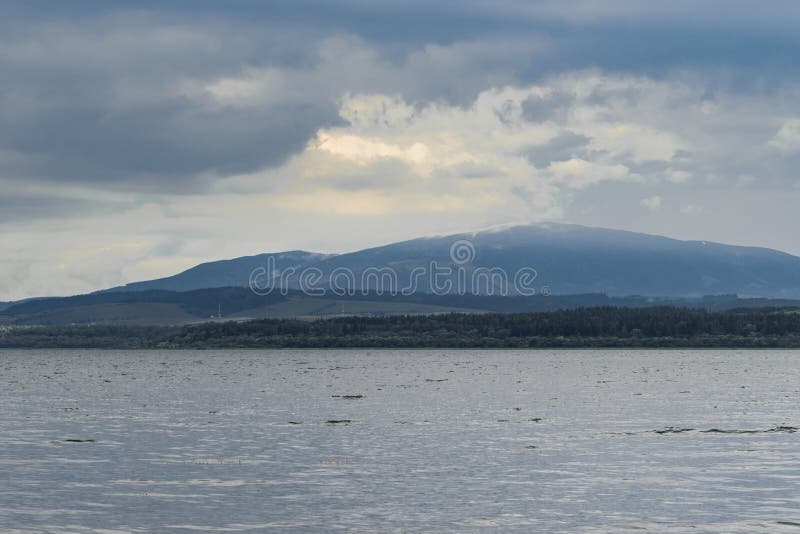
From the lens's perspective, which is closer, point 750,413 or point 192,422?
point 192,422

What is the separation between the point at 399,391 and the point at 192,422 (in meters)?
48.5

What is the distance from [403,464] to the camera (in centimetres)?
5969

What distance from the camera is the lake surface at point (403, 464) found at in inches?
1729

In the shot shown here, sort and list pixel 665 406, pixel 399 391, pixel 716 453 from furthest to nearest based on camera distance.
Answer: pixel 399 391, pixel 665 406, pixel 716 453

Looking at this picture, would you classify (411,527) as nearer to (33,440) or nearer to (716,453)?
(716,453)

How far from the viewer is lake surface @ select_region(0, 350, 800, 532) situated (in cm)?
4391

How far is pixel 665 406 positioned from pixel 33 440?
5826cm

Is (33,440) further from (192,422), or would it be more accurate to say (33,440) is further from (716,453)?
(716,453)

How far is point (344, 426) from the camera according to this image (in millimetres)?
81250

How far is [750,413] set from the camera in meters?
92.9

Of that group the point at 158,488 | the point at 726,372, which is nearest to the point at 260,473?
the point at 158,488

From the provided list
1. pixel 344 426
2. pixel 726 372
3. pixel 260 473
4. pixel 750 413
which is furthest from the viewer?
pixel 726 372

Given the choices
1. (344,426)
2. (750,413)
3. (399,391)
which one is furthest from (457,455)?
(399,391)

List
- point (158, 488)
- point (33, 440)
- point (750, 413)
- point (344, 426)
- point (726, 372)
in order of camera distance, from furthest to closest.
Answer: point (726, 372)
point (750, 413)
point (344, 426)
point (33, 440)
point (158, 488)
